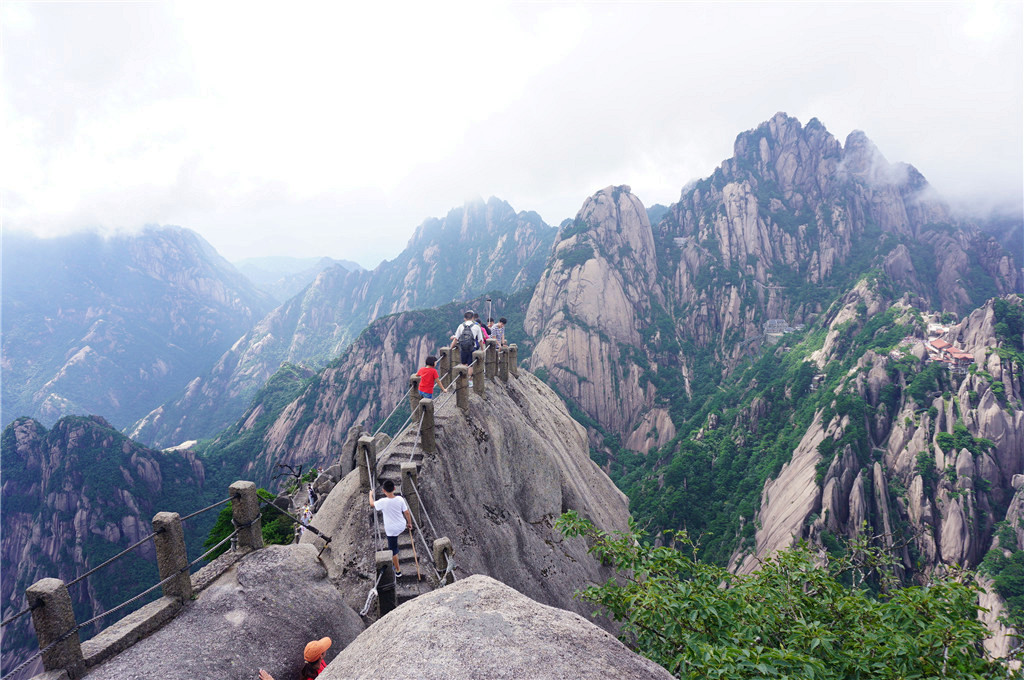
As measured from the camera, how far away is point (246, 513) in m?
8.63

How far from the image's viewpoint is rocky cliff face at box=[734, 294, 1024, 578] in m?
44.5

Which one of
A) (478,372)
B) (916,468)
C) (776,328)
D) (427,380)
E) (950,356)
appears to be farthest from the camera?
(776,328)

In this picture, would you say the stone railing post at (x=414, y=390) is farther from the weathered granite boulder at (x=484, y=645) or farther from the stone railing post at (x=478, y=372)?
the weathered granite boulder at (x=484, y=645)

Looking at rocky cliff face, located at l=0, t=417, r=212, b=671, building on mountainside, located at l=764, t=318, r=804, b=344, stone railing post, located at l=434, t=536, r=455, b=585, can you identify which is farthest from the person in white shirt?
building on mountainside, located at l=764, t=318, r=804, b=344

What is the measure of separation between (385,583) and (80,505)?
102 meters

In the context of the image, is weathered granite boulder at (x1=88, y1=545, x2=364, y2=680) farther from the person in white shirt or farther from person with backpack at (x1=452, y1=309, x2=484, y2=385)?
person with backpack at (x1=452, y1=309, x2=484, y2=385)

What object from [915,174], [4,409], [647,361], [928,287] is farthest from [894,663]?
[4,409]

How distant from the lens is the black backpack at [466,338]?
19328 mm

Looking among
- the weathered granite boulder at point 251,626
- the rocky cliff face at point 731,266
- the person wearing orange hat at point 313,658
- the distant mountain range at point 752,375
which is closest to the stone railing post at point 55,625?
the weathered granite boulder at point 251,626

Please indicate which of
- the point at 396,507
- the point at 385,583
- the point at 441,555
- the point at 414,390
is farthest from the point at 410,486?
the point at 414,390

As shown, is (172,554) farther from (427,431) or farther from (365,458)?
(427,431)

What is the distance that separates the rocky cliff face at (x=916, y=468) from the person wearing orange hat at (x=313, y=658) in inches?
1972

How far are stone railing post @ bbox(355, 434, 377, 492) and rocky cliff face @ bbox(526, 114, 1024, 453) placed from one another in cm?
9490

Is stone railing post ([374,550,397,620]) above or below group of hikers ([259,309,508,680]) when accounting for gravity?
below
